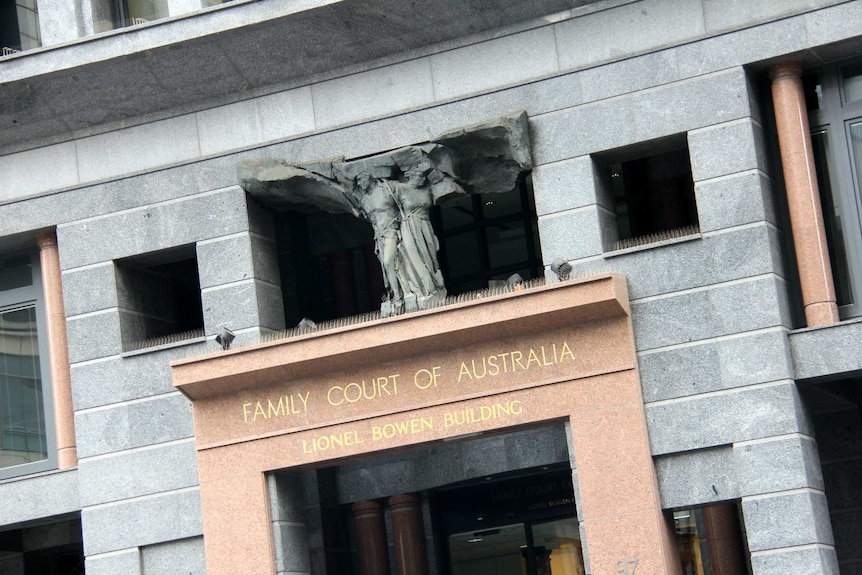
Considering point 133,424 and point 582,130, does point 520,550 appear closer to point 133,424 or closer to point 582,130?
point 133,424

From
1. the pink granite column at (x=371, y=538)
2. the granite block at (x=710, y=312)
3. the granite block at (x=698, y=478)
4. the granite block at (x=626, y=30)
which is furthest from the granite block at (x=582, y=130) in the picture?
the pink granite column at (x=371, y=538)

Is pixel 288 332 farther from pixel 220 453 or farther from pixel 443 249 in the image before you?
pixel 443 249

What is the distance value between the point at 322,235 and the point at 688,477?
9.22 metres

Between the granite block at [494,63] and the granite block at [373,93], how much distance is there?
0.26 m

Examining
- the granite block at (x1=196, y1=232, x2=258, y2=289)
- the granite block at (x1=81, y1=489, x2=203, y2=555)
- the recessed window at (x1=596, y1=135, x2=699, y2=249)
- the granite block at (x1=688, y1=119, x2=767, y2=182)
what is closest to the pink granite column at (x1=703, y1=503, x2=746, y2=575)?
the recessed window at (x1=596, y1=135, x2=699, y2=249)

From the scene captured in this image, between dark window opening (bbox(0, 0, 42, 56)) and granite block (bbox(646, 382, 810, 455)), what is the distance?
12.9 meters

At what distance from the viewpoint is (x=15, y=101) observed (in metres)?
27.2

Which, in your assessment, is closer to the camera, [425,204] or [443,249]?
[425,204]

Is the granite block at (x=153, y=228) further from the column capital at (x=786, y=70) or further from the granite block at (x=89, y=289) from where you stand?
the column capital at (x=786, y=70)

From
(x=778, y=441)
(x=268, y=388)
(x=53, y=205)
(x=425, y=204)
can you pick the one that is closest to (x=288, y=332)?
(x=268, y=388)

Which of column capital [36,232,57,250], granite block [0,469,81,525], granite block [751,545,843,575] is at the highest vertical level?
column capital [36,232,57,250]

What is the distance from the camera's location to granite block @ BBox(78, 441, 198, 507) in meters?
26.4

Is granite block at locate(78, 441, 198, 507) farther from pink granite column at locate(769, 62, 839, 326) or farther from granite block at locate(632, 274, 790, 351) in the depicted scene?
pink granite column at locate(769, 62, 839, 326)

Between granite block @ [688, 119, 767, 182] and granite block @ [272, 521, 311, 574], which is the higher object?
granite block @ [688, 119, 767, 182]
